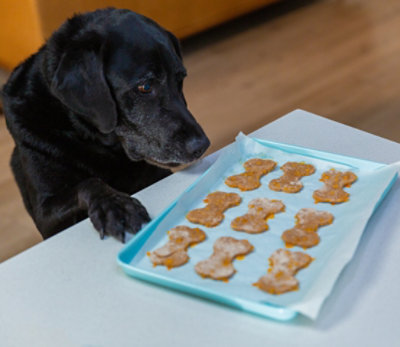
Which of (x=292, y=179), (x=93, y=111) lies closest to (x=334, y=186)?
(x=292, y=179)

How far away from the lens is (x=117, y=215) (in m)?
1.10

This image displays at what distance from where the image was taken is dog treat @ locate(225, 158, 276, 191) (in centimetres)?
121

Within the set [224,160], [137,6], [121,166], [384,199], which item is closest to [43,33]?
[137,6]

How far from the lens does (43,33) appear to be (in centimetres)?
276

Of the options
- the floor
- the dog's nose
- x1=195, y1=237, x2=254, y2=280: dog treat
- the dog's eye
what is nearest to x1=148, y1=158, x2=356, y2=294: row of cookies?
x1=195, y1=237, x2=254, y2=280: dog treat

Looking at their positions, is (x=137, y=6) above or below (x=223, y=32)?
above

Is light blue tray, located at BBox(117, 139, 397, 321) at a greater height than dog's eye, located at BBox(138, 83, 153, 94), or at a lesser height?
lesser

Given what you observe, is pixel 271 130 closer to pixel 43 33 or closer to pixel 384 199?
pixel 384 199

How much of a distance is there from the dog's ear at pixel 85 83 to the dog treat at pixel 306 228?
47 cm

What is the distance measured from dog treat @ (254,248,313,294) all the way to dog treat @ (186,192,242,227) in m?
0.15

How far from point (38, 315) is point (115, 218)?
242 mm

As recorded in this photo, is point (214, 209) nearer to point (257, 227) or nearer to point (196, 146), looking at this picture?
point (257, 227)

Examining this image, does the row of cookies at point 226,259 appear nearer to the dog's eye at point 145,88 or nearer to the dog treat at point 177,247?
the dog treat at point 177,247

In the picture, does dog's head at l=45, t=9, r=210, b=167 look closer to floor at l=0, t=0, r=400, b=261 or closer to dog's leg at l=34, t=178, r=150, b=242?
dog's leg at l=34, t=178, r=150, b=242
